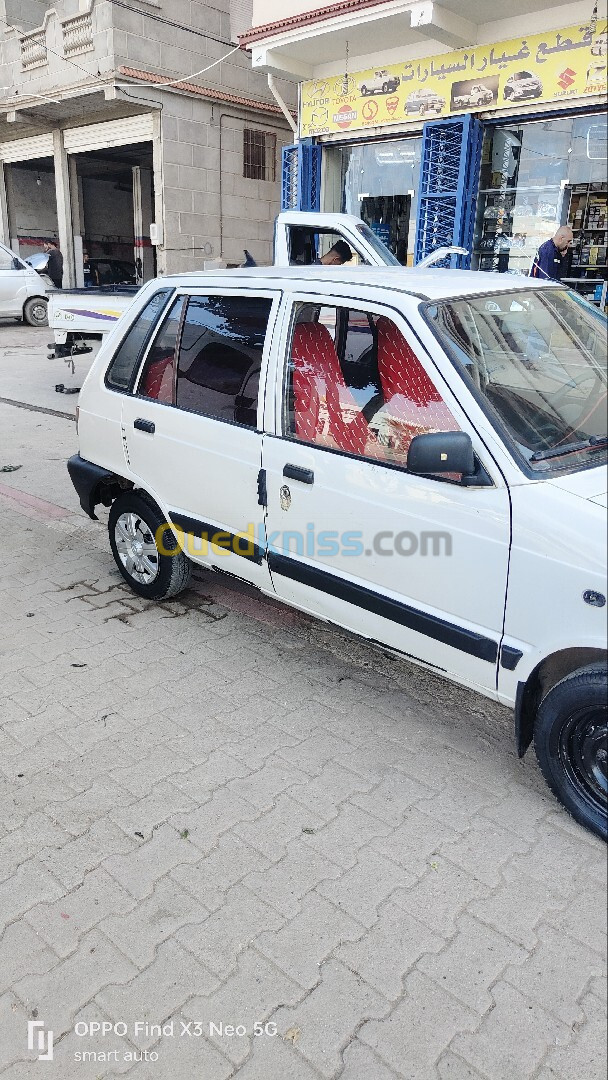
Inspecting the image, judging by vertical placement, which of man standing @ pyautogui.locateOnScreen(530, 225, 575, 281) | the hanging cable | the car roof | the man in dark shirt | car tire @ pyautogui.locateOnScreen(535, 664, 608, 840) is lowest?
car tire @ pyautogui.locateOnScreen(535, 664, 608, 840)

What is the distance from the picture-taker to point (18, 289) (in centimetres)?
1695

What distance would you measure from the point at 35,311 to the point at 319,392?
16.5 m

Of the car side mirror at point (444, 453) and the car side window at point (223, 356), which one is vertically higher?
the car side window at point (223, 356)

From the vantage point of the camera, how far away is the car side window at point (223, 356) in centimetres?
344

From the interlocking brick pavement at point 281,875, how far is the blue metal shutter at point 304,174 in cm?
1045

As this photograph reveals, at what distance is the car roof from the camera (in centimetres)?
301

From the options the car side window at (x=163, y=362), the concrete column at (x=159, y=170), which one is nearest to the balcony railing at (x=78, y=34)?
the concrete column at (x=159, y=170)

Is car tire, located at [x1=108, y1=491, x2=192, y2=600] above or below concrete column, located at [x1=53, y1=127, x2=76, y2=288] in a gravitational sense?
below

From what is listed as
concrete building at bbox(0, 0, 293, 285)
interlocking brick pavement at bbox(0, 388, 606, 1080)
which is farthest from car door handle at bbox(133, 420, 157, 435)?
concrete building at bbox(0, 0, 293, 285)

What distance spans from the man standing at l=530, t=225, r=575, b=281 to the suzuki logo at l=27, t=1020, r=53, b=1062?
907cm

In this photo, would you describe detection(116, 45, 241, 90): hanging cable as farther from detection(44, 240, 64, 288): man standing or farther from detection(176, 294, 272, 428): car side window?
detection(176, 294, 272, 428): car side window

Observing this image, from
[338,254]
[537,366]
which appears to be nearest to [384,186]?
[338,254]

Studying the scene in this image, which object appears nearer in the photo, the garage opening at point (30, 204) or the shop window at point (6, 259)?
the shop window at point (6, 259)

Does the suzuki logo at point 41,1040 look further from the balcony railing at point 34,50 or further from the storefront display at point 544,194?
the balcony railing at point 34,50
